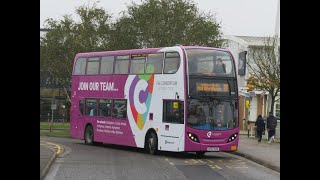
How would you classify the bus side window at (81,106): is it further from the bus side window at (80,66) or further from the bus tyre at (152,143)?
the bus tyre at (152,143)

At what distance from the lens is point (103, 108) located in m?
25.4

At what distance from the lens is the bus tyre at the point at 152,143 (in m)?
22.2

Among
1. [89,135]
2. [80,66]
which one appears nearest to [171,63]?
[80,66]

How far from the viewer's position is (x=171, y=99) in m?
21.4

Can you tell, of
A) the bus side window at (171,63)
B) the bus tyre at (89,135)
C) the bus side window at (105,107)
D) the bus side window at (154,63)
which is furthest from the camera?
the bus tyre at (89,135)

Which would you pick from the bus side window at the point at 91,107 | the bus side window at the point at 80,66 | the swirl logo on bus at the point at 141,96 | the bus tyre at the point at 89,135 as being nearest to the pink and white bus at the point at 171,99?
the swirl logo on bus at the point at 141,96

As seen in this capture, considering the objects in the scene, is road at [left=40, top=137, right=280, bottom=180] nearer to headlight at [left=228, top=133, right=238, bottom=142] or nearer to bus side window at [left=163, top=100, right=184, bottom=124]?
headlight at [left=228, top=133, right=238, bottom=142]

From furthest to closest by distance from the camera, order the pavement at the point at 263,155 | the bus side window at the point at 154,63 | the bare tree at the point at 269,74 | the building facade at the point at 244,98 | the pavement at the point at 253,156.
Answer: the building facade at the point at 244,98 < the bare tree at the point at 269,74 < the bus side window at the point at 154,63 < the pavement at the point at 263,155 < the pavement at the point at 253,156

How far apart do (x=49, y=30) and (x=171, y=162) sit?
2521cm

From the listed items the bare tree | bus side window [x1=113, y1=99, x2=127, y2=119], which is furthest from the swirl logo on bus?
the bare tree

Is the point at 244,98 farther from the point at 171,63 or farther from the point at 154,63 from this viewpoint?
the point at 171,63

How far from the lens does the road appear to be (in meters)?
15.7
